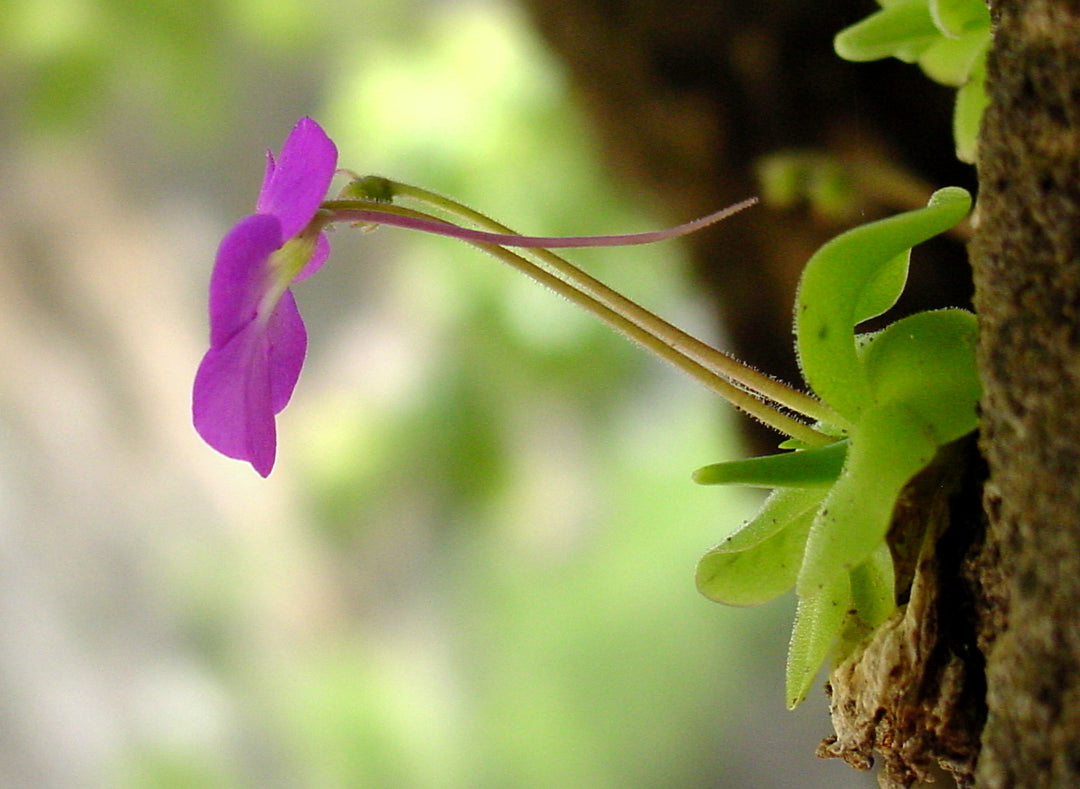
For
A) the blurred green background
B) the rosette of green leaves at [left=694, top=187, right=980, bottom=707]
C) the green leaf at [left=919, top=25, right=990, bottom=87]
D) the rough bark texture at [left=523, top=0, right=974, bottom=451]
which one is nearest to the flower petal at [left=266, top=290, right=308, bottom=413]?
the rosette of green leaves at [left=694, top=187, right=980, bottom=707]

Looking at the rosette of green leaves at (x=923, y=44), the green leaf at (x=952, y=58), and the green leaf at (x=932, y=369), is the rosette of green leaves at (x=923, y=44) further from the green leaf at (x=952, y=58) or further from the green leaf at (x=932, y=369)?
the green leaf at (x=932, y=369)

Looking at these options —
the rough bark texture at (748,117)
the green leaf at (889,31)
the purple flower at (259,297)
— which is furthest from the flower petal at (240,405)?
the rough bark texture at (748,117)

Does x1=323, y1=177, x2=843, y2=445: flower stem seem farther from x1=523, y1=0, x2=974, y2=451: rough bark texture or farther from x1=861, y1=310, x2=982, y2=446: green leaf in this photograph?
x1=523, y1=0, x2=974, y2=451: rough bark texture

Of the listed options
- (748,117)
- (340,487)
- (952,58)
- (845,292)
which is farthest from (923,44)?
(340,487)

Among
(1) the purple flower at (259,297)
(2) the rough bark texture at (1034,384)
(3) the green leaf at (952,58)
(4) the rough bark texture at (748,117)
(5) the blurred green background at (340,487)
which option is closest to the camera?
(2) the rough bark texture at (1034,384)

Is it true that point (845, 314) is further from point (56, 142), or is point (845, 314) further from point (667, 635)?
point (56, 142)
